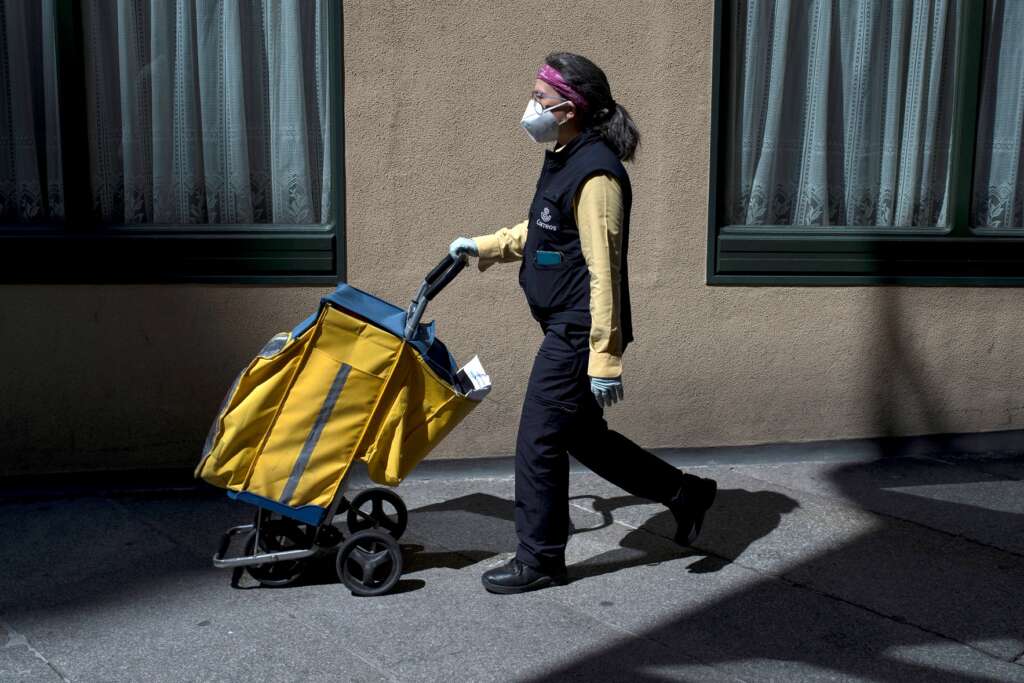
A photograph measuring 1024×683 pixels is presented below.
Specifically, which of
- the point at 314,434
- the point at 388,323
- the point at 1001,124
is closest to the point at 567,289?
the point at 388,323

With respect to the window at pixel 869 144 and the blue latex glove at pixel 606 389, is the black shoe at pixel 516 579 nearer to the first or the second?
the blue latex glove at pixel 606 389

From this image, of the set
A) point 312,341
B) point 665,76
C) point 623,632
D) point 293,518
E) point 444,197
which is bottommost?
point 623,632

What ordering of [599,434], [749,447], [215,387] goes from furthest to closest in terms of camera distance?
[749,447]
[215,387]
[599,434]

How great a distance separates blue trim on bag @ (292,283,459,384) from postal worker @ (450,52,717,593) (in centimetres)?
33

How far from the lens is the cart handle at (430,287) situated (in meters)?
4.32

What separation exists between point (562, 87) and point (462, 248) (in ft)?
2.31

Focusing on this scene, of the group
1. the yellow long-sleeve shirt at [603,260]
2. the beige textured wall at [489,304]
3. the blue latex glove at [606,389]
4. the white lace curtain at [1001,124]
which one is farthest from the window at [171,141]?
the white lace curtain at [1001,124]

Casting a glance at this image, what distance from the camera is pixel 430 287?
4430 mm

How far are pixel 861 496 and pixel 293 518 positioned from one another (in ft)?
9.34

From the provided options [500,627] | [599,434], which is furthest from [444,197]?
[500,627]

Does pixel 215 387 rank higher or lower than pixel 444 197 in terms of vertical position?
lower

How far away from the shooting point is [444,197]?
230 inches

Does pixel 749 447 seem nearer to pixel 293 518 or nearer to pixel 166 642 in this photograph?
pixel 293 518

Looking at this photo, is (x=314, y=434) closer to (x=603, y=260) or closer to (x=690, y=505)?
(x=603, y=260)
